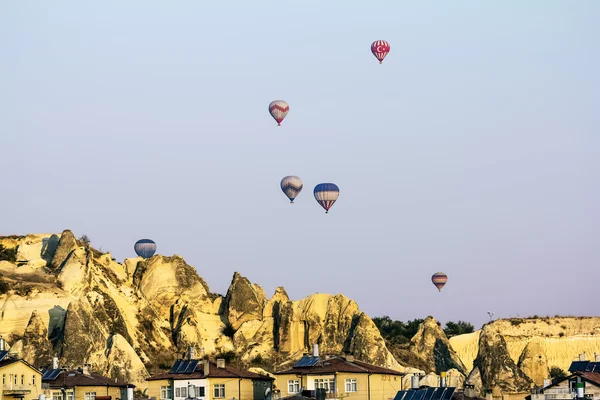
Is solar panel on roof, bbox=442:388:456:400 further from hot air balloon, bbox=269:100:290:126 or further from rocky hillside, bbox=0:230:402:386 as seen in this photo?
hot air balloon, bbox=269:100:290:126

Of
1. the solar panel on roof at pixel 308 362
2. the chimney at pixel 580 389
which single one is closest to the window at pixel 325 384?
the solar panel on roof at pixel 308 362

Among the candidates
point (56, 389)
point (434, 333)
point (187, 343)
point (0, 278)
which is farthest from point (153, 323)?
point (56, 389)

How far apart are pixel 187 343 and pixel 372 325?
1670 cm

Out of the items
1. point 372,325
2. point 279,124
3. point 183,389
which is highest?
point 279,124

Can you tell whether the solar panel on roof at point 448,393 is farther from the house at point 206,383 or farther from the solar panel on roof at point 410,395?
the house at point 206,383

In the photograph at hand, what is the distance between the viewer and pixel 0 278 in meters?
146

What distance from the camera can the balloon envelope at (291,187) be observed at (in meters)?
156

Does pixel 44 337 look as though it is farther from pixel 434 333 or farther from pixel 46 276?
pixel 434 333

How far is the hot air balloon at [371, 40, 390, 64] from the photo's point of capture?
506 ft

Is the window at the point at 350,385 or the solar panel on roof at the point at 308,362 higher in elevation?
the solar panel on roof at the point at 308,362

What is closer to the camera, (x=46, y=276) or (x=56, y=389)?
(x=56, y=389)

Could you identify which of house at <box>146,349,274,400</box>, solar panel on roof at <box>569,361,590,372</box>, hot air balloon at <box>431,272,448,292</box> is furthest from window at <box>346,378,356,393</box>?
hot air balloon at <box>431,272,448,292</box>

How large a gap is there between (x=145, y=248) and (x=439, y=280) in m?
30.2

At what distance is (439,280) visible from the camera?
16788 cm
